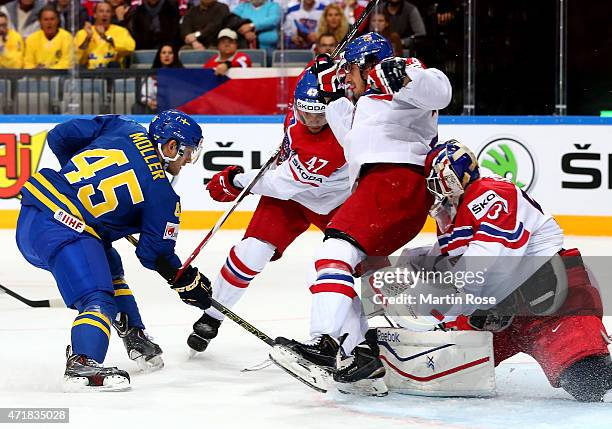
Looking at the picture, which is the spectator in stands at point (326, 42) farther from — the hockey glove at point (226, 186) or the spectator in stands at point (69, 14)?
the hockey glove at point (226, 186)

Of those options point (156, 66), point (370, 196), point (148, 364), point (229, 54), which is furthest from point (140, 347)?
point (156, 66)

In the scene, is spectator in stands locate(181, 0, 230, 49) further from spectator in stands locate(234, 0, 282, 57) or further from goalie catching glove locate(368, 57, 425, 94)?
goalie catching glove locate(368, 57, 425, 94)

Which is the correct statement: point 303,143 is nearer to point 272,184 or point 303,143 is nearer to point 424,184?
point 272,184

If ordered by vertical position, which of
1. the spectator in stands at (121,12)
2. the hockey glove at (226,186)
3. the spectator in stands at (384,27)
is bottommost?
the hockey glove at (226,186)

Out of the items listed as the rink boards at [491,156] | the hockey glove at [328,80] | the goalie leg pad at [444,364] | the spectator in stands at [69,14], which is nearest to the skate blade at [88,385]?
the goalie leg pad at [444,364]

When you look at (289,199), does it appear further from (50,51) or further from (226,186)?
(50,51)

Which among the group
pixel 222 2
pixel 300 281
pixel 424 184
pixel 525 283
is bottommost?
pixel 300 281

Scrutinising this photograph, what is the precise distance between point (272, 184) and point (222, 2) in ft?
13.9

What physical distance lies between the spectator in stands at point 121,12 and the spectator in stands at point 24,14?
1.73 ft

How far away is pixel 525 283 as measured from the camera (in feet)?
12.0

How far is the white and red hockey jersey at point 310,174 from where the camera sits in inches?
172

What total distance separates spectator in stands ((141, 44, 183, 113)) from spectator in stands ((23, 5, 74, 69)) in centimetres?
58

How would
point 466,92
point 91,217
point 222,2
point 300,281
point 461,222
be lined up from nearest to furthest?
point 461,222 < point 91,217 < point 300,281 < point 466,92 < point 222,2

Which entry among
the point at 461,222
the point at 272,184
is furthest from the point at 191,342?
the point at 461,222
